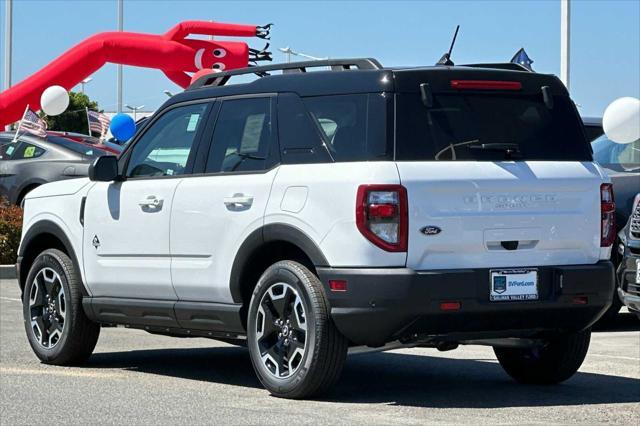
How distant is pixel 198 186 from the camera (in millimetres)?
9023

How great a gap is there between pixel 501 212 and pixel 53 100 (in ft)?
69.0

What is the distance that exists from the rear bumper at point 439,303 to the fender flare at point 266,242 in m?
0.12

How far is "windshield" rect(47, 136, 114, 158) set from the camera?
2108cm

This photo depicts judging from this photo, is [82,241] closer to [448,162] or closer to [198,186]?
[198,186]

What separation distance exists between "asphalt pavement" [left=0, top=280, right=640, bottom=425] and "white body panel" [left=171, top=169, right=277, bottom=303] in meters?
0.65

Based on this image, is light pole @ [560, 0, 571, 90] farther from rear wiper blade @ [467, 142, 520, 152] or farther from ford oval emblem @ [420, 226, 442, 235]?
ford oval emblem @ [420, 226, 442, 235]

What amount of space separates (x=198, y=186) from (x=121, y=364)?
6.41ft

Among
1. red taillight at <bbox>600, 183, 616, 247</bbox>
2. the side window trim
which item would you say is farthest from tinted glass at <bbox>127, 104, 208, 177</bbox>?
red taillight at <bbox>600, 183, 616, 247</bbox>

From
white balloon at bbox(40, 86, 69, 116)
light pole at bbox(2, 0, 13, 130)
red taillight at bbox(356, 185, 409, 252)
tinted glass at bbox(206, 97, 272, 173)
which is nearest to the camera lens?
red taillight at bbox(356, 185, 409, 252)

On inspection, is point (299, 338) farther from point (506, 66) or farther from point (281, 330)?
point (506, 66)

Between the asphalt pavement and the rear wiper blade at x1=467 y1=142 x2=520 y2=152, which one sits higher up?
the rear wiper blade at x1=467 y1=142 x2=520 y2=152

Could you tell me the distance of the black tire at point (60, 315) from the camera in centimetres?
1009

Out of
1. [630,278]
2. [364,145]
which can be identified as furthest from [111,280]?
[630,278]

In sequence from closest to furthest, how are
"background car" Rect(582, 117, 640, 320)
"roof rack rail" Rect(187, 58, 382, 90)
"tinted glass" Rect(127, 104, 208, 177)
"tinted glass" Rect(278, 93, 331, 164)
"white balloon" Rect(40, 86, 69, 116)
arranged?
"tinted glass" Rect(278, 93, 331, 164) → "roof rack rail" Rect(187, 58, 382, 90) → "tinted glass" Rect(127, 104, 208, 177) → "background car" Rect(582, 117, 640, 320) → "white balloon" Rect(40, 86, 69, 116)
